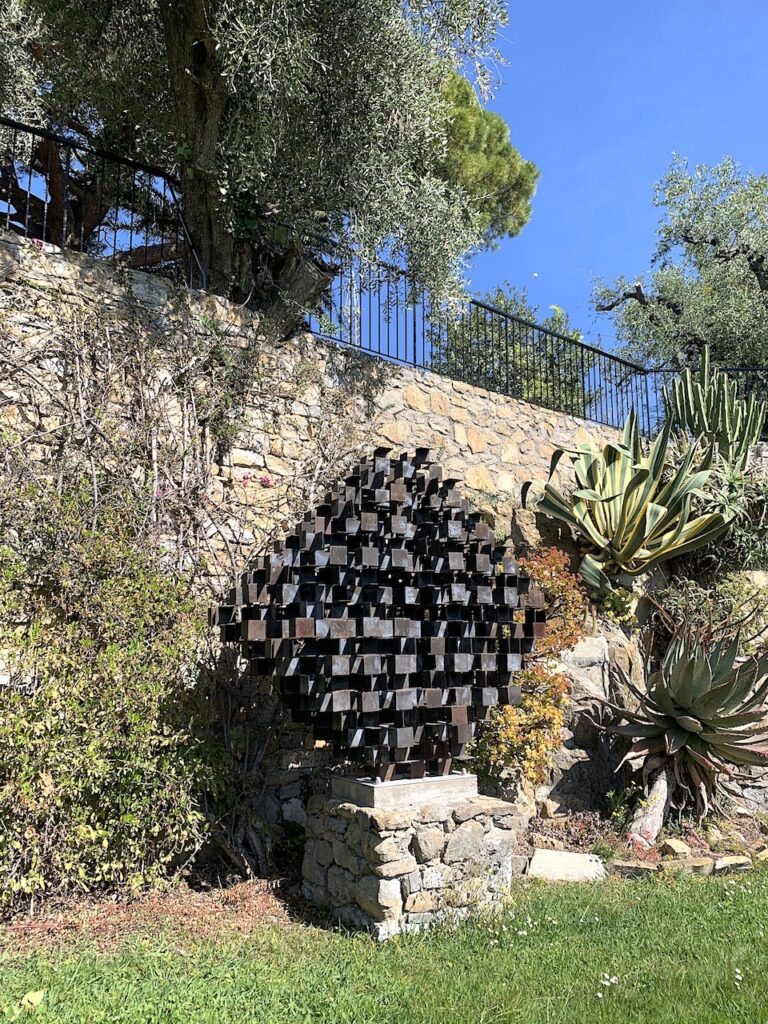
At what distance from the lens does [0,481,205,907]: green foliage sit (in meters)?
4.07

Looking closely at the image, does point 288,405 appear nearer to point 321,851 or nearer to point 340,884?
→ point 321,851

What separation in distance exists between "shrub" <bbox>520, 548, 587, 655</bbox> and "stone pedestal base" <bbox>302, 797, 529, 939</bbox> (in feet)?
8.06

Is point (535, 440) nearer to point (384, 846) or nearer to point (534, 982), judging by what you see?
point (384, 846)

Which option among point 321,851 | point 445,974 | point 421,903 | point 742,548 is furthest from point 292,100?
point 742,548

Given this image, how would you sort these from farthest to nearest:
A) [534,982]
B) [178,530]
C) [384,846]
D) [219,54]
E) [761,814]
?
[761,814]
[219,54]
[178,530]
[384,846]
[534,982]

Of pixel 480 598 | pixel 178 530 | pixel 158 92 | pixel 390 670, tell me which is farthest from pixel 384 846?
pixel 158 92

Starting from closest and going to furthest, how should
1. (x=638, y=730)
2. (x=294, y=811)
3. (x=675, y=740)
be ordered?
(x=294, y=811) → (x=675, y=740) → (x=638, y=730)

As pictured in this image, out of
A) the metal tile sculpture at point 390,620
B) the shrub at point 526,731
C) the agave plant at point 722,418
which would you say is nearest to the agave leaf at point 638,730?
the shrub at point 526,731

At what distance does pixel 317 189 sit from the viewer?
23.2ft

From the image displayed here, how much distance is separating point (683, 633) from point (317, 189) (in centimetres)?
508

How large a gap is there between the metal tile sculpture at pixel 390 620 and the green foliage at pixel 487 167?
310 inches

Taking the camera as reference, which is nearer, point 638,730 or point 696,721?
point 696,721

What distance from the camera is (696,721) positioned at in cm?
606

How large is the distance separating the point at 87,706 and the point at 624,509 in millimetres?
6016
